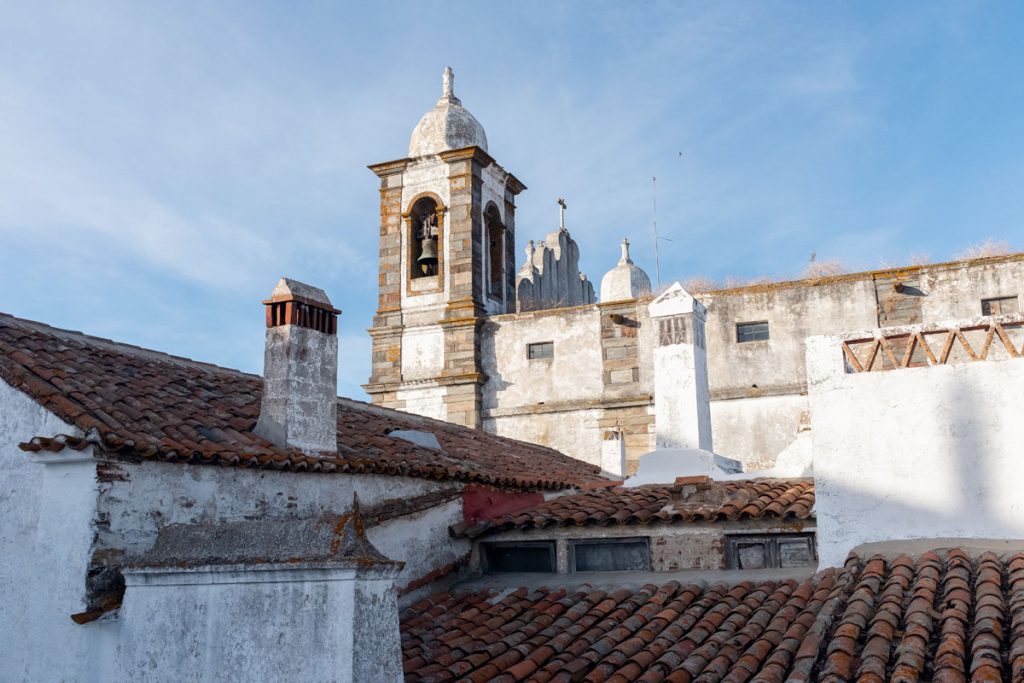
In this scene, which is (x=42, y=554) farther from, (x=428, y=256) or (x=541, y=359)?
(x=541, y=359)

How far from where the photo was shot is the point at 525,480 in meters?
12.5

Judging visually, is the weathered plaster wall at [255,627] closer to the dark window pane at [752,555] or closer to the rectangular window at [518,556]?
the rectangular window at [518,556]

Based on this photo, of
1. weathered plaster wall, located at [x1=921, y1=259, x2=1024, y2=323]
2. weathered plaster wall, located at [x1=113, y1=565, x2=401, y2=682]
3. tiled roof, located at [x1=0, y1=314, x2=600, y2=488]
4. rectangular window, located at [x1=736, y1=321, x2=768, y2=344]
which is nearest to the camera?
weathered plaster wall, located at [x1=113, y1=565, x2=401, y2=682]

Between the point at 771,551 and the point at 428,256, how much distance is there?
12876 mm

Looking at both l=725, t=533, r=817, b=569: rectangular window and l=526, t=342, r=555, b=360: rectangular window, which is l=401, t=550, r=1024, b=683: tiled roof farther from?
l=526, t=342, r=555, b=360: rectangular window

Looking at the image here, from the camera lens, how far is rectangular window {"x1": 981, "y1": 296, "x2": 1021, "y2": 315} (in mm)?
18625

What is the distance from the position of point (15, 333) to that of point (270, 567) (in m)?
4.15

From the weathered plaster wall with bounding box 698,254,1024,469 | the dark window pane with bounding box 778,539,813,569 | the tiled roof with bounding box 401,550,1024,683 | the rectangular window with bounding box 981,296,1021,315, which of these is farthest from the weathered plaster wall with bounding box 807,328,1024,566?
the rectangular window with bounding box 981,296,1021,315

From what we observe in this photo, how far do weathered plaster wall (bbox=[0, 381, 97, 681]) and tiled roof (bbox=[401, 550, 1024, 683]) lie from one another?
2700 millimetres

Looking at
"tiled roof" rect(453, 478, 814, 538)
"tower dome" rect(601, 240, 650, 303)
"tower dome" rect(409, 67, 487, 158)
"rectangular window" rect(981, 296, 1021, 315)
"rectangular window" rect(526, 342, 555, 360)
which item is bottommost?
"tiled roof" rect(453, 478, 814, 538)

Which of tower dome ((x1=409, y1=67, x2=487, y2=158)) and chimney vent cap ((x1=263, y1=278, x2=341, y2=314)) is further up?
tower dome ((x1=409, y1=67, x2=487, y2=158))

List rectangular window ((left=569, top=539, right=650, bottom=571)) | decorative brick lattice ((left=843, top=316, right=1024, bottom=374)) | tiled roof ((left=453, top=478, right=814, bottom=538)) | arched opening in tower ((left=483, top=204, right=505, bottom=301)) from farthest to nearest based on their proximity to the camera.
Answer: arched opening in tower ((left=483, top=204, right=505, bottom=301))
rectangular window ((left=569, top=539, right=650, bottom=571))
tiled roof ((left=453, top=478, right=814, bottom=538))
decorative brick lattice ((left=843, top=316, right=1024, bottom=374))

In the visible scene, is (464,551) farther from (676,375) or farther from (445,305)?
(445,305)

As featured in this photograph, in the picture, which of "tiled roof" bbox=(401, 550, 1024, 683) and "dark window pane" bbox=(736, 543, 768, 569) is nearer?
"tiled roof" bbox=(401, 550, 1024, 683)
